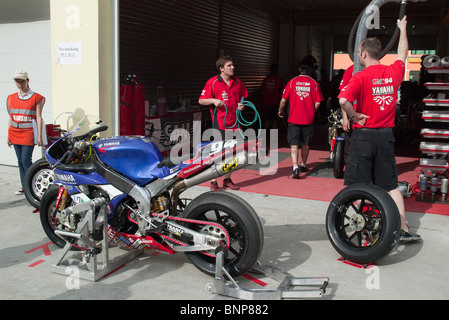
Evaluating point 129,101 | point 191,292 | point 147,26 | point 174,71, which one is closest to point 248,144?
point 191,292

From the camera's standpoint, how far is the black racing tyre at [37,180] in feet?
19.6

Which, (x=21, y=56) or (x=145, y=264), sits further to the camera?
(x=21, y=56)

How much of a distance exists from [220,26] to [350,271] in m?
9.45

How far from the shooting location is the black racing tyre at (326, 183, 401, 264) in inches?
163

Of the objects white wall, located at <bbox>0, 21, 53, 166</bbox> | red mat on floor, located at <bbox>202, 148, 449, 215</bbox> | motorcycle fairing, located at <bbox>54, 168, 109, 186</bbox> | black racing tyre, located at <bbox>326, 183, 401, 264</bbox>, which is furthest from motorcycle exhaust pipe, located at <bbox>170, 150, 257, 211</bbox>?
white wall, located at <bbox>0, 21, 53, 166</bbox>

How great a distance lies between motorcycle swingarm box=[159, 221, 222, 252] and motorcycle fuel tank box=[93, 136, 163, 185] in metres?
0.47

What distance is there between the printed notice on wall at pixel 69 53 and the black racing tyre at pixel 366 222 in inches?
181

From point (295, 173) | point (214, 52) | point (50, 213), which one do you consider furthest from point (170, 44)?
point (50, 213)

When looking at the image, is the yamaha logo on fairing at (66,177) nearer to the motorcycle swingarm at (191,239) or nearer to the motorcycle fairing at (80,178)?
the motorcycle fairing at (80,178)

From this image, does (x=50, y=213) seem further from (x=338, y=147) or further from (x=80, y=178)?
(x=338, y=147)

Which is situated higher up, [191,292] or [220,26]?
[220,26]

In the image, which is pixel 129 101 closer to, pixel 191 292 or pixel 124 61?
pixel 124 61

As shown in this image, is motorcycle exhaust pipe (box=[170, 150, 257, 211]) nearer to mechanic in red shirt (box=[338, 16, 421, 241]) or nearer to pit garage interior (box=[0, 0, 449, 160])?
mechanic in red shirt (box=[338, 16, 421, 241])

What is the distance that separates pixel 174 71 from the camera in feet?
35.1
